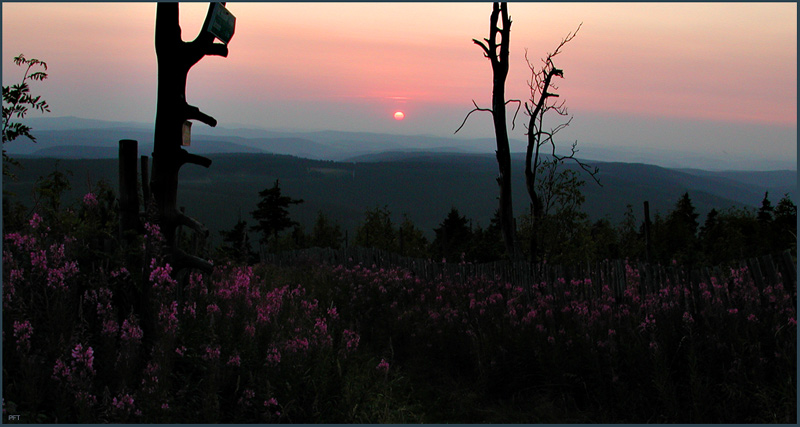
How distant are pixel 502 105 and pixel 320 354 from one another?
7.59 m

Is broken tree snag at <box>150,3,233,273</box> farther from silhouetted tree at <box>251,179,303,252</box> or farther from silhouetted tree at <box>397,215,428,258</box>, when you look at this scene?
silhouetted tree at <box>251,179,303,252</box>

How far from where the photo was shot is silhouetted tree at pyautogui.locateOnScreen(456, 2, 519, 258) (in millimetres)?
11141

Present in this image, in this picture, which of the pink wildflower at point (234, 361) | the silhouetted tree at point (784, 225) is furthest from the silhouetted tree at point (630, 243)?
the pink wildflower at point (234, 361)

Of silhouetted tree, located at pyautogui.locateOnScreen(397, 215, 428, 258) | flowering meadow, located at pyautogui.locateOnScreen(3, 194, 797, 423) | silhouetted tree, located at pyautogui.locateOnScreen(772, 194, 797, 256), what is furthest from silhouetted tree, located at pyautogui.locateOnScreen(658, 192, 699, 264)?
flowering meadow, located at pyautogui.locateOnScreen(3, 194, 797, 423)

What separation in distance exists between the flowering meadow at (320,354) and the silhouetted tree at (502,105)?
3718mm

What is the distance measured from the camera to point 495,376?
20.9ft

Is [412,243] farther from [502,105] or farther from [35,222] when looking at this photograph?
[35,222]

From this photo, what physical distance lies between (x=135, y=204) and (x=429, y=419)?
3.65m

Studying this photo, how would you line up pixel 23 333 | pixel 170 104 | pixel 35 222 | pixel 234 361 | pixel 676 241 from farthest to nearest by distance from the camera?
1. pixel 676 241
2. pixel 170 104
3. pixel 35 222
4. pixel 234 361
5. pixel 23 333

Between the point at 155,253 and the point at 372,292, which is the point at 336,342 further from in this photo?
the point at 372,292

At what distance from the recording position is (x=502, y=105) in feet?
37.0

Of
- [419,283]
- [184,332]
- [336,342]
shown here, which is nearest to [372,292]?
[419,283]

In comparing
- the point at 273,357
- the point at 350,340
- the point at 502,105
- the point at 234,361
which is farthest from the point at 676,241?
the point at 234,361

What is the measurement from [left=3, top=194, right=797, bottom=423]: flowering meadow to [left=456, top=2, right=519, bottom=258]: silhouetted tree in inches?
146
